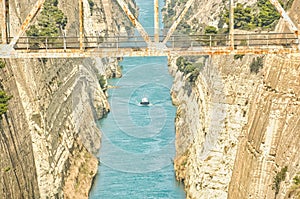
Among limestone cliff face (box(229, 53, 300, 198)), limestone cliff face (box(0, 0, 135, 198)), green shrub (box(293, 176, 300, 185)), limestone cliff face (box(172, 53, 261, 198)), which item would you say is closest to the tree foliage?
limestone cliff face (box(172, 53, 261, 198))

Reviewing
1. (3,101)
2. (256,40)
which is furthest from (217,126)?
(3,101)

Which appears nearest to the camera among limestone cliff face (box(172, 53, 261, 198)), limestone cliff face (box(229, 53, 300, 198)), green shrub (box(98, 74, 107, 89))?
limestone cliff face (box(229, 53, 300, 198))

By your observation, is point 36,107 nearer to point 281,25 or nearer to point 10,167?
point 10,167

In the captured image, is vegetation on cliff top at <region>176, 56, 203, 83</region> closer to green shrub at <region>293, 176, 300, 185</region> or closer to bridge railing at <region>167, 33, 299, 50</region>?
bridge railing at <region>167, 33, 299, 50</region>

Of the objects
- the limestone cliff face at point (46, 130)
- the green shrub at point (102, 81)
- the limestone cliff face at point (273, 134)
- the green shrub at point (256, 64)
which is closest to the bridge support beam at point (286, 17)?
the limestone cliff face at point (273, 134)

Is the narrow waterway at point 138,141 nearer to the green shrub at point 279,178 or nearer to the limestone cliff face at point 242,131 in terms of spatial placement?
the limestone cliff face at point 242,131

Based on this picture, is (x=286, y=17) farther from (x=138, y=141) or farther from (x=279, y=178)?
(x=138, y=141)
